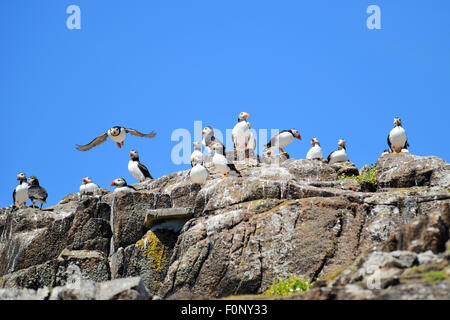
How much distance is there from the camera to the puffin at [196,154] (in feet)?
81.1

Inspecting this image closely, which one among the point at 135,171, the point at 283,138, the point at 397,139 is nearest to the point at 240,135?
the point at 283,138

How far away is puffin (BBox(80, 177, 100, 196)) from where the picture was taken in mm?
24472

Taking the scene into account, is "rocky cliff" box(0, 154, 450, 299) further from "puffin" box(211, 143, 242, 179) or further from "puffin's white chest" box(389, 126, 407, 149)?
"puffin's white chest" box(389, 126, 407, 149)

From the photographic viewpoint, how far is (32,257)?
19078 mm

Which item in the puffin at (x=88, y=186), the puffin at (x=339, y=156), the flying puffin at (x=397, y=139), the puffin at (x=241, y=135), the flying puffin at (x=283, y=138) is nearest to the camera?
the flying puffin at (x=397, y=139)

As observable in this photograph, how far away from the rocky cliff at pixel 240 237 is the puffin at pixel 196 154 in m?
4.61

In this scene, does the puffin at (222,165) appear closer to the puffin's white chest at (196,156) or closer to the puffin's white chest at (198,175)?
the puffin's white chest at (198,175)

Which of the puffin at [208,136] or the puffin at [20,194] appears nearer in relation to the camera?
the puffin at [20,194]

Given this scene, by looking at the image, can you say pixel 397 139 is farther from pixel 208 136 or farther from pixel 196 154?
pixel 208 136

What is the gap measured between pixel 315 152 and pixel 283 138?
1.39 meters

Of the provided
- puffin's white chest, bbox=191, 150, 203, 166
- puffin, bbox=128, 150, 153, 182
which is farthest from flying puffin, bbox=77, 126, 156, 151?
puffin's white chest, bbox=191, 150, 203, 166

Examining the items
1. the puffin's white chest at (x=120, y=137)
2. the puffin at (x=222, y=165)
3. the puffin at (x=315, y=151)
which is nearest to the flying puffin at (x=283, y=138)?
the puffin at (x=315, y=151)
